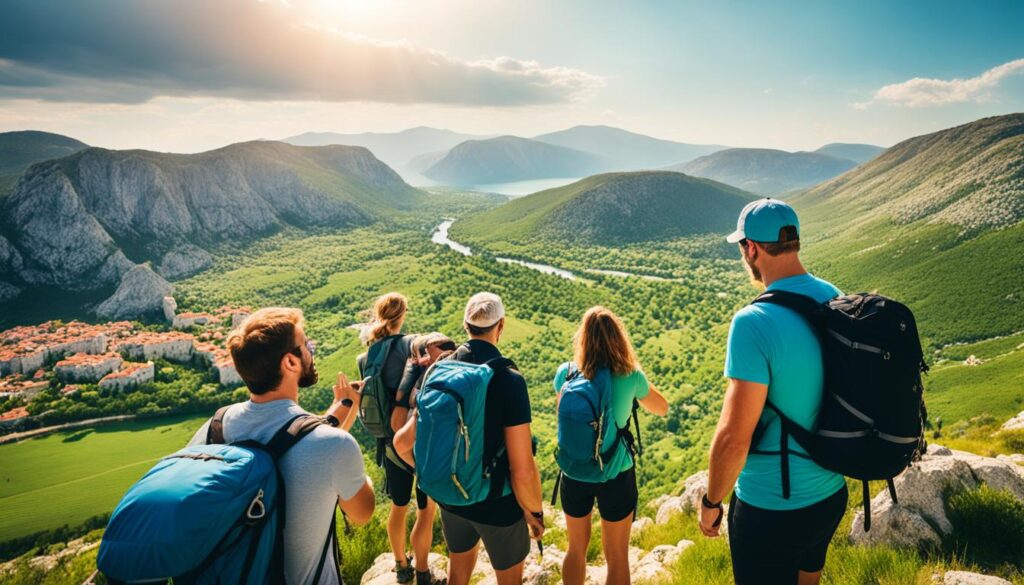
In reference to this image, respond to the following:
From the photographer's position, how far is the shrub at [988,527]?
4.05m

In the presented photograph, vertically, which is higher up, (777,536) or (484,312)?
(484,312)

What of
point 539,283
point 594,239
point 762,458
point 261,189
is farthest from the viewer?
point 261,189

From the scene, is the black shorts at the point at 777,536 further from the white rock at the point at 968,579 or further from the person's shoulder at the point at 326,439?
the person's shoulder at the point at 326,439

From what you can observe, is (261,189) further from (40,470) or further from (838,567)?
(838,567)

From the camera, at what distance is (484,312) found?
3422mm

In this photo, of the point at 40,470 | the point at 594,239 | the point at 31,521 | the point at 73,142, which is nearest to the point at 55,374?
the point at 40,470

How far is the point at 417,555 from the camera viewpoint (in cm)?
453

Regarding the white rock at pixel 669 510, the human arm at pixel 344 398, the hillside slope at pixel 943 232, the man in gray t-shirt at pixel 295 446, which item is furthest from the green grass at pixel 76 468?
the hillside slope at pixel 943 232

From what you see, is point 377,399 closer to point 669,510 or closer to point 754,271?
point 754,271

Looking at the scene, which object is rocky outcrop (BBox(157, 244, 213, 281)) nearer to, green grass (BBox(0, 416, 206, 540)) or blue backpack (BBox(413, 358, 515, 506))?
green grass (BBox(0, 416, 206, 540))

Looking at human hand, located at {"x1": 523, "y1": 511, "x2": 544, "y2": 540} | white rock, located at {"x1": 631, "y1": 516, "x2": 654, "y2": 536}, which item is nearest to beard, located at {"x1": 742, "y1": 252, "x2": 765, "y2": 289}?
human hand, located at {"x1": 523, "y1": 511, "x2": 544, "y2": 540}

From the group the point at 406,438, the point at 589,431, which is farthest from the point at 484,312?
the point at 589,431

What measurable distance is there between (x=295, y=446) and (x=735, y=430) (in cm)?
230

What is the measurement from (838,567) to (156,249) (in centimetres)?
13424
